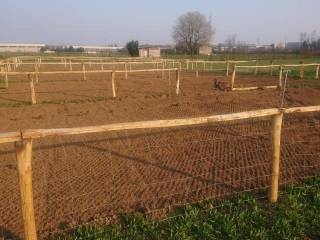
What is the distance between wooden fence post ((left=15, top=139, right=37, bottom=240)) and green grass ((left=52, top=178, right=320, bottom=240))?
45 centimetres

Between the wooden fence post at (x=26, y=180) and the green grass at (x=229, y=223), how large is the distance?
0.45 metres

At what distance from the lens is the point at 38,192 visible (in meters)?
5.38

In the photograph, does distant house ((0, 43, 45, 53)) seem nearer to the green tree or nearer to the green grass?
the green tree

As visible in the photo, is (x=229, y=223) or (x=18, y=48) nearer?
(x=229, y=223)

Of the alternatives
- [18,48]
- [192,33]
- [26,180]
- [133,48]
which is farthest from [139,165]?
[18,48]

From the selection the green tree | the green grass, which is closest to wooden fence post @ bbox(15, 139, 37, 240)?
the green grass

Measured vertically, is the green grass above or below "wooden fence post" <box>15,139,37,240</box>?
below

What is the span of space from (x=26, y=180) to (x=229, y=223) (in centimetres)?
238

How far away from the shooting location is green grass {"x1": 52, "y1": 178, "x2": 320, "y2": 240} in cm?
418

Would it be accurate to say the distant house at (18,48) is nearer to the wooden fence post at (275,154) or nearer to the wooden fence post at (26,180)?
the wooden fence post at (275,154)

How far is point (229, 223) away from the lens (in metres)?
4.38

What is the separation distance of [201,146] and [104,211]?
344 centimetres

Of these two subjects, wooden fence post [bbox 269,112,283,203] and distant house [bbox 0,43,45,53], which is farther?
distant house [bbox 0,43,45,53]

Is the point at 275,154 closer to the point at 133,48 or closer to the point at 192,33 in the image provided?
the point at 133,48
